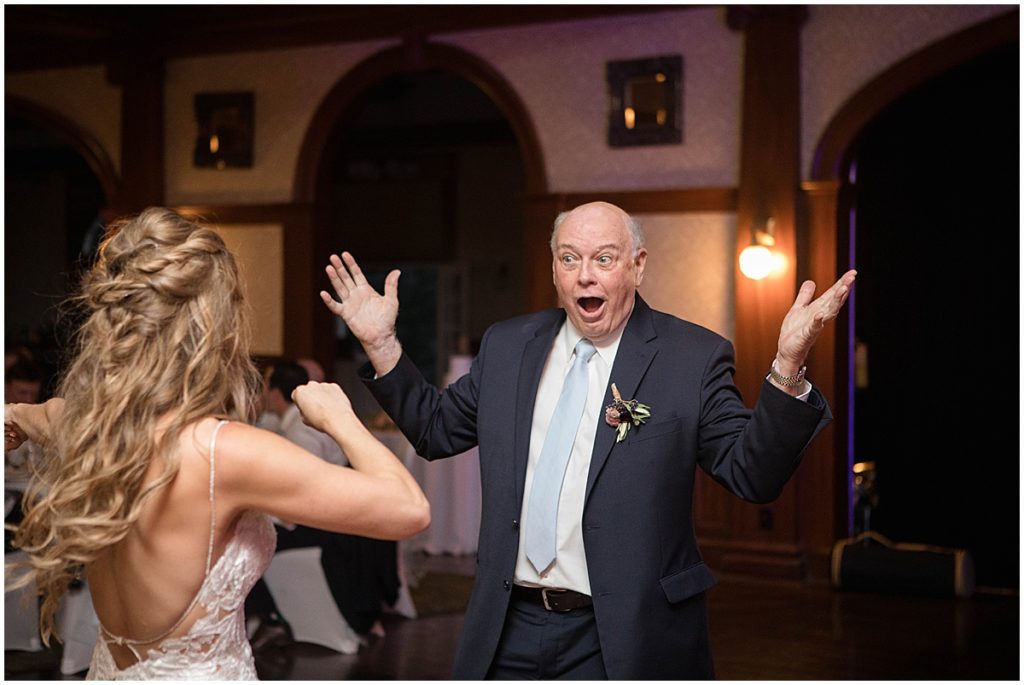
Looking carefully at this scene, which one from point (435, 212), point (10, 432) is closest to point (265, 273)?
point (435, 212)

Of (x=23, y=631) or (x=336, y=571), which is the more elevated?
(x=336, y=571)

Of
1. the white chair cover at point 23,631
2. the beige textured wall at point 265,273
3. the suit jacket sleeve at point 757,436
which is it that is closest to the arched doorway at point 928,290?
the beige textured wall at point 265,273

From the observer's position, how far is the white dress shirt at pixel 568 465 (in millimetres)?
2336

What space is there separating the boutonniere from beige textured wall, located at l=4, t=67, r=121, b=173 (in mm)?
7257

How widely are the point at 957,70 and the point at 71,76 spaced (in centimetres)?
635

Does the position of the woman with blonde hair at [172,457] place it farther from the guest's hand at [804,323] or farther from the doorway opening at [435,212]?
the doorway opening at [435,212]

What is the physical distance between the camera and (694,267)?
279 inches

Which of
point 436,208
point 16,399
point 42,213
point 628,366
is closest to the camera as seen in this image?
point 628,366

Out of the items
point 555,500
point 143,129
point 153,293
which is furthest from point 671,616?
point 143,129

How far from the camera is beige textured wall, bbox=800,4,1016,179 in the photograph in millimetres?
6531

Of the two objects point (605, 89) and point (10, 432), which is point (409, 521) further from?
point (605, 89)

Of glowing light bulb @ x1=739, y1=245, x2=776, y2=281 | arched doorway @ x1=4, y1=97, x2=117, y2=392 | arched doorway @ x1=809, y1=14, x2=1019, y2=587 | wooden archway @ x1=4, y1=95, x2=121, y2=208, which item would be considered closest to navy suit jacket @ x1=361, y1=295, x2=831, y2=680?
glowing light bulb @ x1=739, y1=245, x2=776, y2=281

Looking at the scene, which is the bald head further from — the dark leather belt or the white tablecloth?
the white tablecloth

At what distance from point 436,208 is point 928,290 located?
681cm
